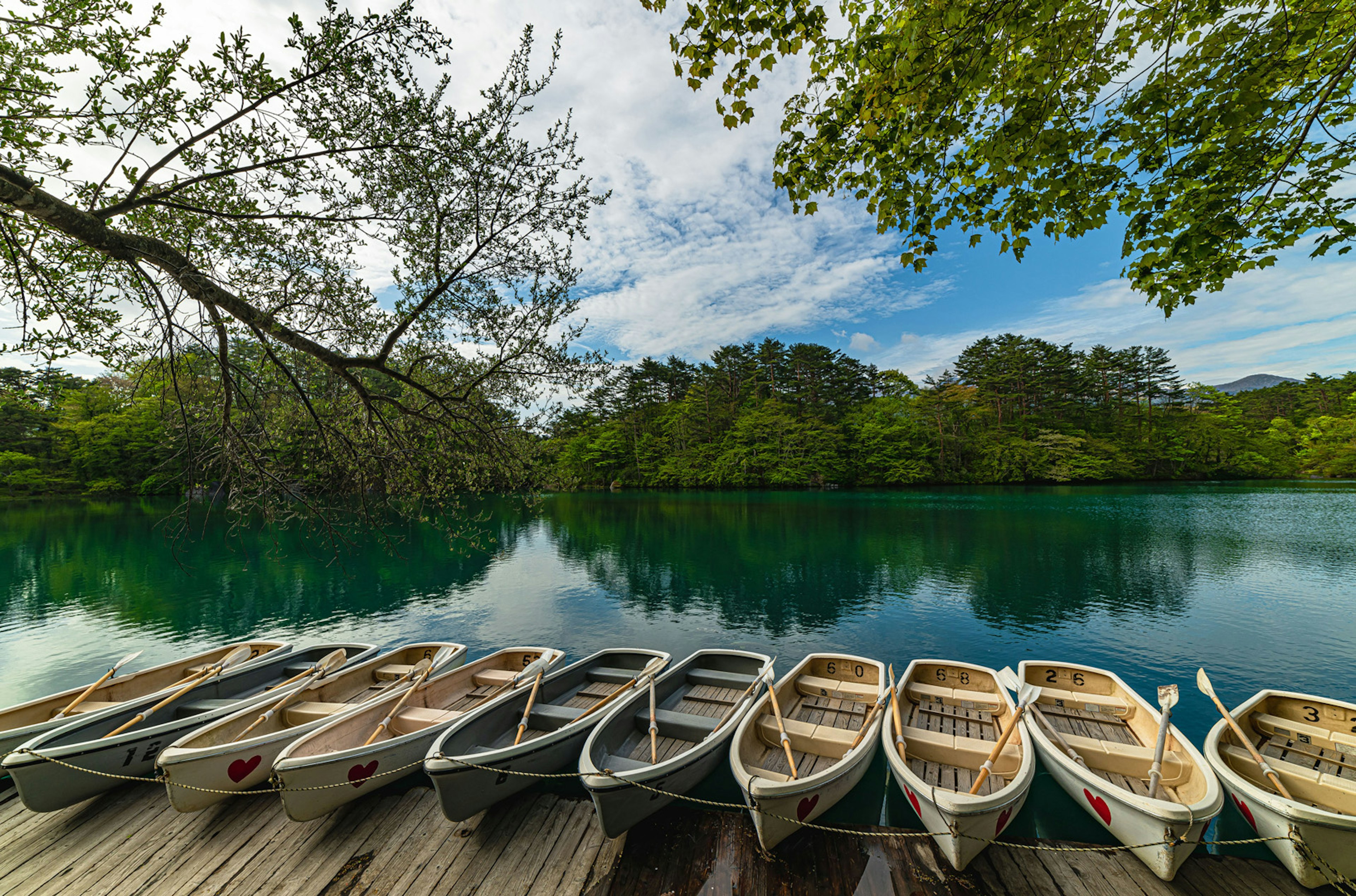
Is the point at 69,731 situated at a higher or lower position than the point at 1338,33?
lower

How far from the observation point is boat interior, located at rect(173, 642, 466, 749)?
4.91m

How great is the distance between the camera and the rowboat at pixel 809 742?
3.91m

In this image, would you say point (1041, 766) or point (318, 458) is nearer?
point (1041, 766)

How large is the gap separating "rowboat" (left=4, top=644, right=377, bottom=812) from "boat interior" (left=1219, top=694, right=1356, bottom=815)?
32.1 ft

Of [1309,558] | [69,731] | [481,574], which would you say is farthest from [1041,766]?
[1309,558]

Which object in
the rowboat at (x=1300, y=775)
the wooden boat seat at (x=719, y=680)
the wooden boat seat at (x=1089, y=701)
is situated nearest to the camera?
the rowboat at (x=1300, y=775)

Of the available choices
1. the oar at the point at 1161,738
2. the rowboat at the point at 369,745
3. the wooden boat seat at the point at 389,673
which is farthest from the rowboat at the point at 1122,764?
the wooden boat seat at the point at 389,673

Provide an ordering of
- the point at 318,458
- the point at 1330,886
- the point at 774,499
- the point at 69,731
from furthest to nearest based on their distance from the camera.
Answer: the point at 774,499 → the point at 318,458 → the point at 69,731 → the point at 1330,886

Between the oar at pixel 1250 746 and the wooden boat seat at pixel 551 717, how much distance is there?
209 inches

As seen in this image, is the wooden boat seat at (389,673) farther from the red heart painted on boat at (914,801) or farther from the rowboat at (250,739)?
the red heart painted on boat at (914,801)

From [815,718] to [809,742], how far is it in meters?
0.88

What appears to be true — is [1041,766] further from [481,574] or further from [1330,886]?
[481,574]

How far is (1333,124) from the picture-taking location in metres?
4.54

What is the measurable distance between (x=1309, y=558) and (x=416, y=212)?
27.7m
